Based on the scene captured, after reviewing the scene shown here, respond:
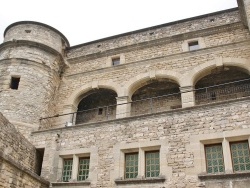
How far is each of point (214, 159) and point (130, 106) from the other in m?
4.73

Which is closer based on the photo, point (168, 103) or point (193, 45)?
point (193, 45)

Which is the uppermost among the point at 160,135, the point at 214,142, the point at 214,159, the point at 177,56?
the point at 177,56

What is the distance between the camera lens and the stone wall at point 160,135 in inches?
367

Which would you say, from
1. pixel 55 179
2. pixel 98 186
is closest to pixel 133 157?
pixel 98 186

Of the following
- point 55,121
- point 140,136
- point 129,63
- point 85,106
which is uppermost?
point 129,63

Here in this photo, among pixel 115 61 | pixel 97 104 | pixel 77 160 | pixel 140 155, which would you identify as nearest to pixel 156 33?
pixel 115 61

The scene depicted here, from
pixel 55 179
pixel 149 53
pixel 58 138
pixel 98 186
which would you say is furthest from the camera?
pixel 149 53

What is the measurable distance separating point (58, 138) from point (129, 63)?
4.90 meters

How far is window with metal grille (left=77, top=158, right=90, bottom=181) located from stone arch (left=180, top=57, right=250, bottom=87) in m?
5.06

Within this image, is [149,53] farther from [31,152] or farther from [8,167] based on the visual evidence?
[8,167]

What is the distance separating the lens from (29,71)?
534 inches

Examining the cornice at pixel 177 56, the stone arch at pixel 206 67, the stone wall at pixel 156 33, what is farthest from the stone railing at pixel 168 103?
the stone wall at pixel 156 33

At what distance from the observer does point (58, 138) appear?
1185cm

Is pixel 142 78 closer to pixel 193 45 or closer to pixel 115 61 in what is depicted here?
pixel 115 61
